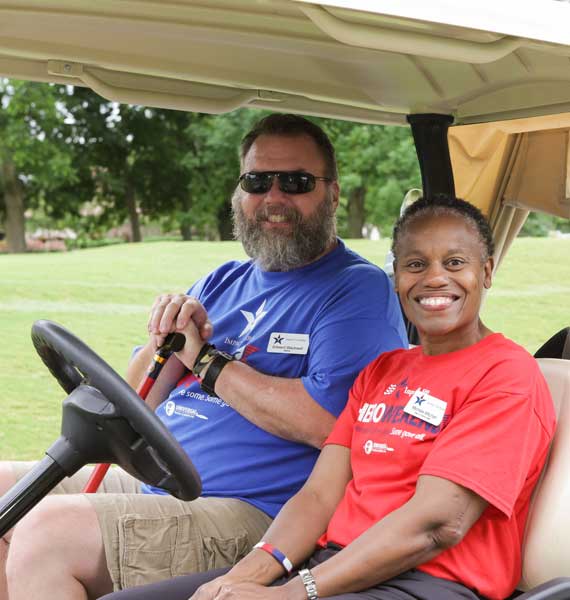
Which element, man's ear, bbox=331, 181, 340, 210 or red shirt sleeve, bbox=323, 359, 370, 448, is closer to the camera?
red shirt sleeve, bbox=323, 359, 370, 448

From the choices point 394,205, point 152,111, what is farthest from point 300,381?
point 152,111

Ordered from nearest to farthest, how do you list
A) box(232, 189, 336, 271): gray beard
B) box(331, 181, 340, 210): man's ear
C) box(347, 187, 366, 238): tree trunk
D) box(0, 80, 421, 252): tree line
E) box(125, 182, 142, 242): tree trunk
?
box(232, 189, 336, 271): gray beard, box(331, 181, 340, 210): man's ear, box(0, 80, 421, 252): tree line, box(347, 187, 366, 238): tree trunk, box(125, 182, 142, 242): tree trunk

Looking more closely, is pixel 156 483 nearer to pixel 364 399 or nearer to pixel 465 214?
pixel 364 399

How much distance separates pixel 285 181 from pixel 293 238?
0.53ft

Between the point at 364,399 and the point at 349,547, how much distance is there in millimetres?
393

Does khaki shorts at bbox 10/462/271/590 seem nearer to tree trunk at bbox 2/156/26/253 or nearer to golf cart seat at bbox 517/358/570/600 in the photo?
golf cart seat at bbox 517/358/570/600

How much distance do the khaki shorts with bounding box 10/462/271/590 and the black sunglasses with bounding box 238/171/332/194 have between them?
86 centimetres

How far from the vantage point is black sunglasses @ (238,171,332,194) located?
2688mm

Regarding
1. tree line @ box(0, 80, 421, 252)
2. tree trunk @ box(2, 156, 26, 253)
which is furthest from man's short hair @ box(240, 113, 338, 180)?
tree trunk @ box(2, 156, 26, 253)

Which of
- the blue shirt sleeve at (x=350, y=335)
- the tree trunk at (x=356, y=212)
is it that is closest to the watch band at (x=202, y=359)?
the blue shirt sleeve at (x=350, y=335)

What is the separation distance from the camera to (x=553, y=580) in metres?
1.80

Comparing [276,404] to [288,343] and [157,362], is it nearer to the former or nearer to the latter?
[288,343]

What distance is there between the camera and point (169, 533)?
2309mm

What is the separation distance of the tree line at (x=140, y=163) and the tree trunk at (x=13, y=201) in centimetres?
2
